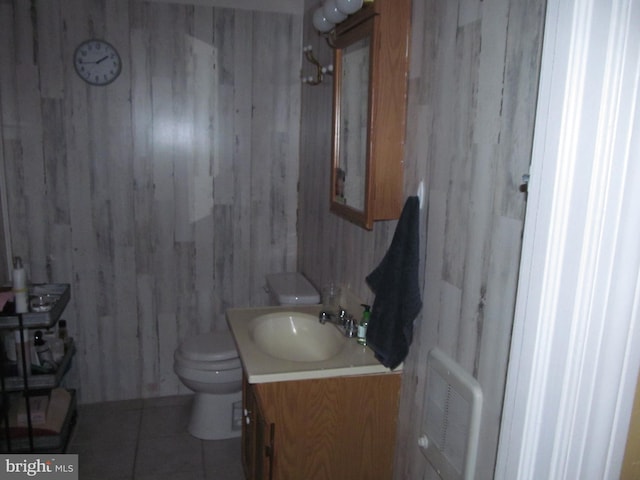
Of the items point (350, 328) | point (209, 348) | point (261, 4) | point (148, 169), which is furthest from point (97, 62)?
point (350, 328)

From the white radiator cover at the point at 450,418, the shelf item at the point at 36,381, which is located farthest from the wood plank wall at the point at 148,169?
the white radiator cover at the point at 450,418

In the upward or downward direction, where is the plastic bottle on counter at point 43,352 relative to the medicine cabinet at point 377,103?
downward

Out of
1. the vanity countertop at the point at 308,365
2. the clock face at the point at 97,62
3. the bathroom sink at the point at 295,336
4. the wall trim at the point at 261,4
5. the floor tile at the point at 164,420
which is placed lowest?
the floor tile at the point at 164,420

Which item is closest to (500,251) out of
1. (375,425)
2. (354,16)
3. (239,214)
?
(375,425)

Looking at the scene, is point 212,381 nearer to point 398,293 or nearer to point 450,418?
point 398,293

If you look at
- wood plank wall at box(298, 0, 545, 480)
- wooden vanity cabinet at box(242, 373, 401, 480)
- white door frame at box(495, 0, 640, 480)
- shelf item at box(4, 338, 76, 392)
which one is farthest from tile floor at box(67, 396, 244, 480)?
white door frame at box(495, 0, 640, 480)

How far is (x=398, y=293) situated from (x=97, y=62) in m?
2.24

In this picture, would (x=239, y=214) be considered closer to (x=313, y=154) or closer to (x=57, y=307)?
(x=313, y=154)

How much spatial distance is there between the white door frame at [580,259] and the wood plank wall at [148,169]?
8.10 feet

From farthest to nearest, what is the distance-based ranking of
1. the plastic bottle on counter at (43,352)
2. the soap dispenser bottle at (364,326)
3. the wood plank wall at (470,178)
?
the plastic bottle on counter at (43,352) < the soap dispenser bottle at (364,326) < the wood plank wall at (470,178)

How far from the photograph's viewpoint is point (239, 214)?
10.6 feet

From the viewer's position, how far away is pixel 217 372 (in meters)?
2.72

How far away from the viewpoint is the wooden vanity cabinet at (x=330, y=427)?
5.69 ft

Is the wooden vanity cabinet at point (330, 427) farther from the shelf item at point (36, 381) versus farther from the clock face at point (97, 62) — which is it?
the clock face at point (97, 62)
